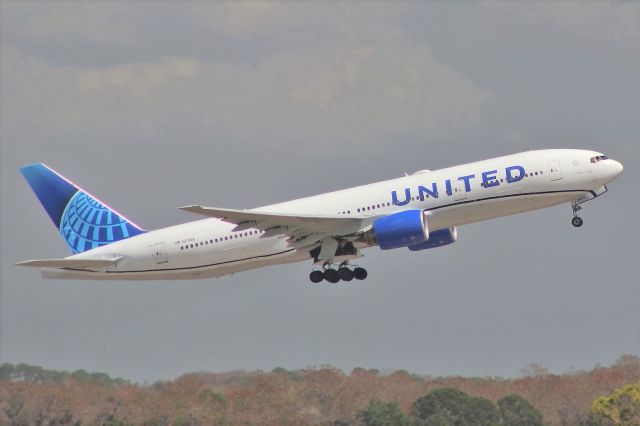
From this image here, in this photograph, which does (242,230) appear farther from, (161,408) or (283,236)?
(161,408)

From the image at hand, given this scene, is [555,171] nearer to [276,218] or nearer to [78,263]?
[276,218]

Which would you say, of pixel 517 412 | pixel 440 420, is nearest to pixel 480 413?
pixel 517 412

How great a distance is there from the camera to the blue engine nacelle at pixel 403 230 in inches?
2618

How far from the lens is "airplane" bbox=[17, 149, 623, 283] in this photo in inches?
2643

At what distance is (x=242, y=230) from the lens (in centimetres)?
6969

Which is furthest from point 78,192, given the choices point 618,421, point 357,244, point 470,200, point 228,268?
point 618,421

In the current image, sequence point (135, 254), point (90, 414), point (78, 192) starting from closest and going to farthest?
point (135, 254)
point (78, 192)
point (90, 414)

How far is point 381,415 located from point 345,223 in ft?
81.1

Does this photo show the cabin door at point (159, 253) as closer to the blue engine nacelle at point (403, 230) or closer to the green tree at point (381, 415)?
the blue engine nacelle at point (403, 230)

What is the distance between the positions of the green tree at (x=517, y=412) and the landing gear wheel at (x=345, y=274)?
83.3 feet

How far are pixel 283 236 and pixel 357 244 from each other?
3548 millimetres

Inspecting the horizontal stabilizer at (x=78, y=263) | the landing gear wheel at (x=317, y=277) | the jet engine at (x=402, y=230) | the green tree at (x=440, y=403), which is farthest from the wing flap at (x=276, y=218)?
the green tree at (x=440, y=403)

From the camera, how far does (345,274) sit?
71812mm

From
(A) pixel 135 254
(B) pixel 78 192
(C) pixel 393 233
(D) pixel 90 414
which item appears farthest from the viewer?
(D) pixel 90 414
